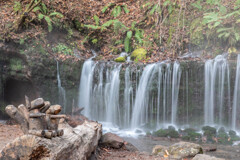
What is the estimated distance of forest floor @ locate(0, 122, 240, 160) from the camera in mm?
4867

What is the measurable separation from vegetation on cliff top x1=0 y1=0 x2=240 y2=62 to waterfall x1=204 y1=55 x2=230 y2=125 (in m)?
1.83

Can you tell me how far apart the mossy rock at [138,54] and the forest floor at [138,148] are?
5.02 m

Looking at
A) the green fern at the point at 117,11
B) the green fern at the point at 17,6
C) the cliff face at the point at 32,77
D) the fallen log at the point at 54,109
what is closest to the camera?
the fallen log at the point at 54,109

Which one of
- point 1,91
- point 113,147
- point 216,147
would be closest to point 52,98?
point 1,91

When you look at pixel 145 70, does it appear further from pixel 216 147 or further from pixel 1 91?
pixel 1 91

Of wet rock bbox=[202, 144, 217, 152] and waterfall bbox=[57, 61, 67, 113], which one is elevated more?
waterfall bbox=[57, 61, 67, 113]

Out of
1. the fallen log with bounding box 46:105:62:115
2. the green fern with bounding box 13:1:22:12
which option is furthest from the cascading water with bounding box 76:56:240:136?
the fallen log with bounding box 46:105:62:115

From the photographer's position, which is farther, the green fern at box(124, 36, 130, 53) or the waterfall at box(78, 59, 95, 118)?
the green fern at box(124, 36, 130, 53)

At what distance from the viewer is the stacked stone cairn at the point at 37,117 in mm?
2859

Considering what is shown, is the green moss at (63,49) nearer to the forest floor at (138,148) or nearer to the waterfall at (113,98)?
the waterfall at (113,98)

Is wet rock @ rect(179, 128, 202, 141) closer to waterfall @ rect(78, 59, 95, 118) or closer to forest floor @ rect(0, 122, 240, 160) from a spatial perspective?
forest floor @ rect(0, 122, 240, 160)

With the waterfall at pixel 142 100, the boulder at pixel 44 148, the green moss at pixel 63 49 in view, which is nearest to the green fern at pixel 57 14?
the green moss at pixel 63 49

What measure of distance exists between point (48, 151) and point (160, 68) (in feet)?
28.1

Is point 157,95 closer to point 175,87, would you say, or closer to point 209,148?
point 175,87
